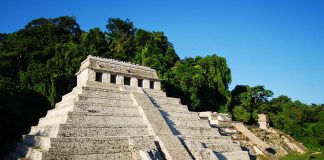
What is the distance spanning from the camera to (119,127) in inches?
707

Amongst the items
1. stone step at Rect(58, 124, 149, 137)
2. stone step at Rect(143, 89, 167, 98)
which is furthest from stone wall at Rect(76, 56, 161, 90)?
stone step at Rect(58, 124, 149, 137)

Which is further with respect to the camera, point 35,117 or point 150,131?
point 35,117

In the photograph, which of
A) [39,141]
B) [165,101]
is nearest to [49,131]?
[39,141]

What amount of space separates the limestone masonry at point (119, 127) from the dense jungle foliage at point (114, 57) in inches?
182

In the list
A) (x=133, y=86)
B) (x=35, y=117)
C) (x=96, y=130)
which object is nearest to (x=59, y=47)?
(x=35, y=117)

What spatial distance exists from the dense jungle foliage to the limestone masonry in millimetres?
4628

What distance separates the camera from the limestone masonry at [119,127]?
15.1 m

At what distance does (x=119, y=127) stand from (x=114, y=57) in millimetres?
22213

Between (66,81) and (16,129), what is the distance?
21.7 ft

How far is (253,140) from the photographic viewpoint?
93.1ft

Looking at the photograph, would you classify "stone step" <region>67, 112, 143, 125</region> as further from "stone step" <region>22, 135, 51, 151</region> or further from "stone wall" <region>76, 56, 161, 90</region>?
"stone wall" <region>76, 56, 161, 90</region>

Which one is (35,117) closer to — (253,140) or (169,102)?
(169,102)

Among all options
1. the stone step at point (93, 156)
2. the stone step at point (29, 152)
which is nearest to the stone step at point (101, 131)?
the stone step at point (29, 152)

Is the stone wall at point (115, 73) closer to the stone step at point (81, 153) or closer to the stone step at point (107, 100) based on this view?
the stone step at point (107, 100)
